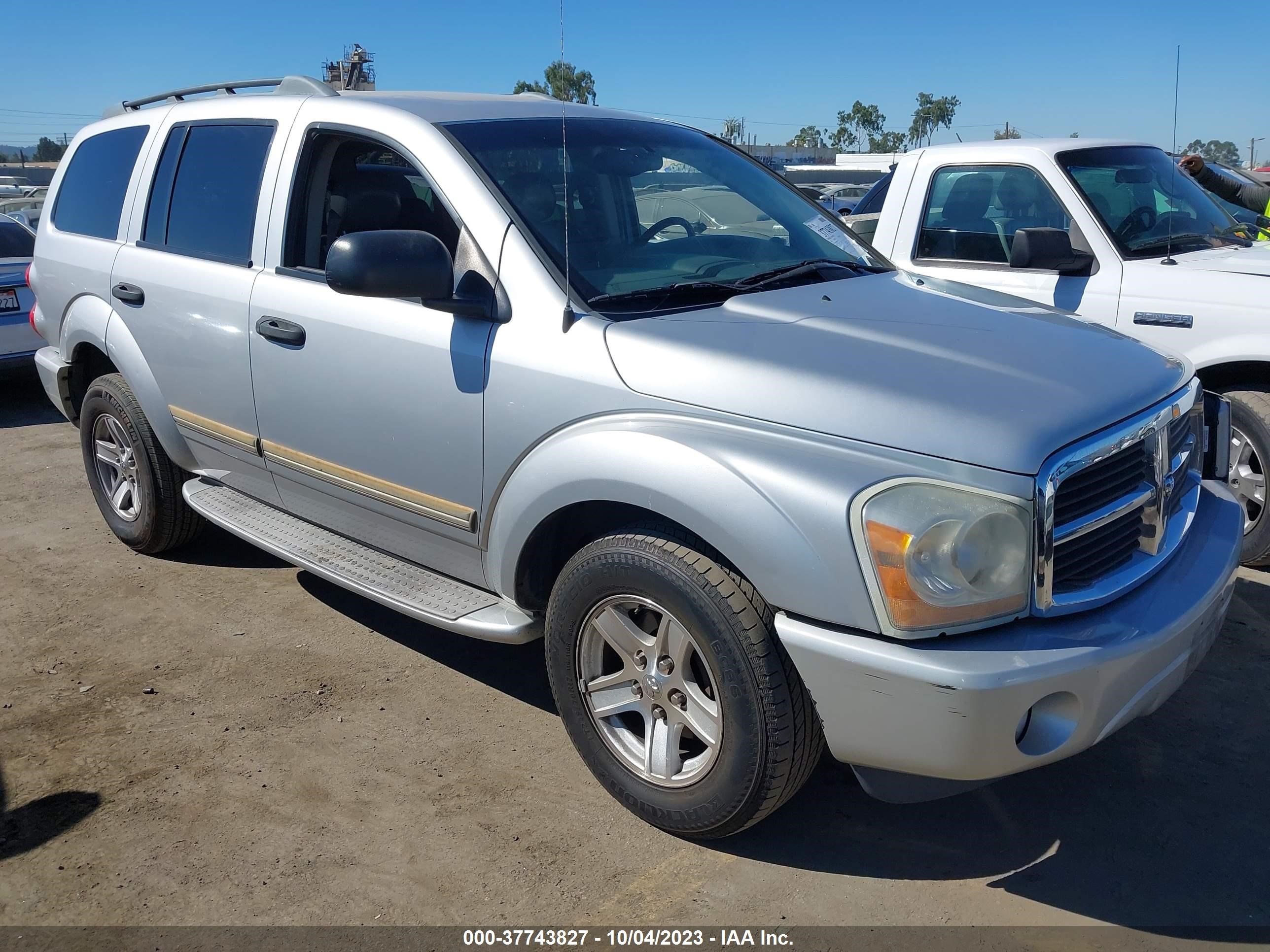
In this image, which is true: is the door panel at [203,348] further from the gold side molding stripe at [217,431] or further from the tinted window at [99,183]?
the tinted window at [99,183]

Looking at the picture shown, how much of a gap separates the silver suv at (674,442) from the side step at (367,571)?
15mm

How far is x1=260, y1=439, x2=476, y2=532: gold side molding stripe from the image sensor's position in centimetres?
328

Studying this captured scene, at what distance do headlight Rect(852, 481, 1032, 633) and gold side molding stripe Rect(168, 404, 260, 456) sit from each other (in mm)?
2554

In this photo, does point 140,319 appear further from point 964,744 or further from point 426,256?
point 964,744

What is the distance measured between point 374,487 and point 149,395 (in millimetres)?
1579

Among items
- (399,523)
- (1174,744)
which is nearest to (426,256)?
(399,523)

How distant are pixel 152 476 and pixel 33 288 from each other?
4.87ft

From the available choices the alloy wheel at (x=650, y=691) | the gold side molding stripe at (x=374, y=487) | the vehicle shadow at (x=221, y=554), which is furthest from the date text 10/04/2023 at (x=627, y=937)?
the vehicle shadow at (x=221, y=554)

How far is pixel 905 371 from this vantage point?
8.58 ft

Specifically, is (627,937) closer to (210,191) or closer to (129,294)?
(210,191)

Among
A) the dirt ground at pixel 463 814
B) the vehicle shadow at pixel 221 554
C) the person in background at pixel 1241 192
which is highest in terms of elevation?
the person in background at pixel 1241 192

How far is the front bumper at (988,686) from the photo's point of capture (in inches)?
90.0

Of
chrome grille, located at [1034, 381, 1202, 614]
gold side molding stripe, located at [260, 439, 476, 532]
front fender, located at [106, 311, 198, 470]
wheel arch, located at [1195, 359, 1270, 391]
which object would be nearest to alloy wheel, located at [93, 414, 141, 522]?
front fender, located at [106, 311, 198, 470]

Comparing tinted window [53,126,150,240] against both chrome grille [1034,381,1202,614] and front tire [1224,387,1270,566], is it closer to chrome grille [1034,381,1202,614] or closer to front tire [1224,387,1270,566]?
chrome grille [1034,381,1202,614]
